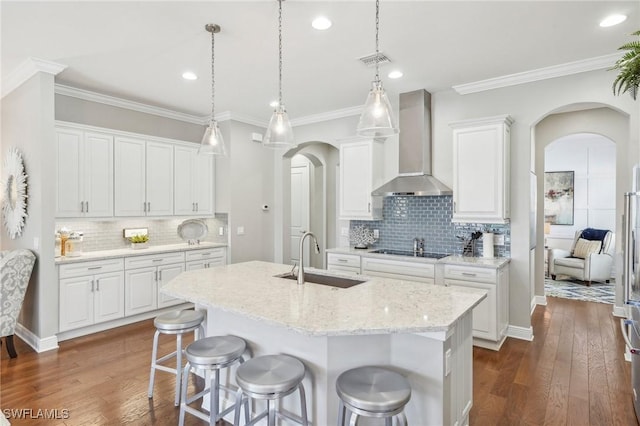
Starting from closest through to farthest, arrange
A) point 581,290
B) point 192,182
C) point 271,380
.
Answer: point 271,380
point 192,182
point 581,290

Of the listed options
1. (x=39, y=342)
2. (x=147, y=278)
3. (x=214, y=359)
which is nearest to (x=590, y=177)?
(x=214, y=359)

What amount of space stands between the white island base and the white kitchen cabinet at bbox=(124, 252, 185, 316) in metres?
3.10

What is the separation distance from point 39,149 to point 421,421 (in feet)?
14.0

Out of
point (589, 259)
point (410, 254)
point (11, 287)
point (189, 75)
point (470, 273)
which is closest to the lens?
point (11, 287)

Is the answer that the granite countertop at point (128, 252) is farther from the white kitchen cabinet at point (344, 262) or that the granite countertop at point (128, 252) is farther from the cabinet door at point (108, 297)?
the white kitchen cabinet at point (344, 262)

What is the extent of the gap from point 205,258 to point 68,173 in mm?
2028

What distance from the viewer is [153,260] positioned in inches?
187

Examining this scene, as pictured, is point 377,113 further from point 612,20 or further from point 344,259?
point 344,259

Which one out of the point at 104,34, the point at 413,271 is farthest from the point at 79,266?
the point at 413,271

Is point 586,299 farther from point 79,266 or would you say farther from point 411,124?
point 79,266

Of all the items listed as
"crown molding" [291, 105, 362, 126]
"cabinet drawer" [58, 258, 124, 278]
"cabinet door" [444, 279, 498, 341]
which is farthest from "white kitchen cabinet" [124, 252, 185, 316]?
"cabinet door" [444, 279, 498, 341]

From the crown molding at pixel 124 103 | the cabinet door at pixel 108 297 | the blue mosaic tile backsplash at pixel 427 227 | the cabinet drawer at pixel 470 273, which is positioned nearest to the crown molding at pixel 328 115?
the blue mosaic tile backsplash at pixel 427 227

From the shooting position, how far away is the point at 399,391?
69.7 inches

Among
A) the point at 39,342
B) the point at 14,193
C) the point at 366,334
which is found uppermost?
the point at 14,193
